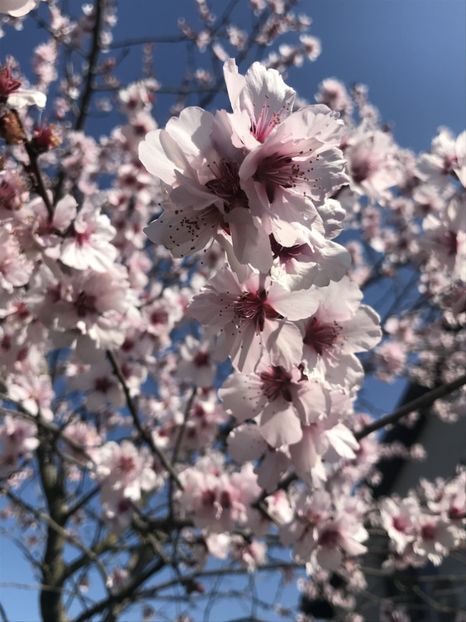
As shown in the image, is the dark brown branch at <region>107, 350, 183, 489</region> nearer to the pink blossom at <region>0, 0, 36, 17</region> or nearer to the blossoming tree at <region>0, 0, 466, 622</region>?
the blossoming tree at <region>0, 0, 466, 622</region>

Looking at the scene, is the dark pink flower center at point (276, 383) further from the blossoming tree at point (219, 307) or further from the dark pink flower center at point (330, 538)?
the dark pink flower center at point (330, 538)

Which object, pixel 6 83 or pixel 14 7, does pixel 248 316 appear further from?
pixel 6 83

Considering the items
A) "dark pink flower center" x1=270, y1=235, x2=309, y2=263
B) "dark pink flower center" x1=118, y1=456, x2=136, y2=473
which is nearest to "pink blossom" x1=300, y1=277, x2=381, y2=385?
"dark pink flower center" x1=270, y1=235, x2=309, y2=263

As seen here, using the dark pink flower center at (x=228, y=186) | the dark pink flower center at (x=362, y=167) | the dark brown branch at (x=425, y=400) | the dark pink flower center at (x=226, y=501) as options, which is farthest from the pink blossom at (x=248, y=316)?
the dark pink flower center at (x=362, y=167)

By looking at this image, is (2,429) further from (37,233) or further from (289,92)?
(289,92)

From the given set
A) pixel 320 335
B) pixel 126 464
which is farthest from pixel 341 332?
pixel 126 464
